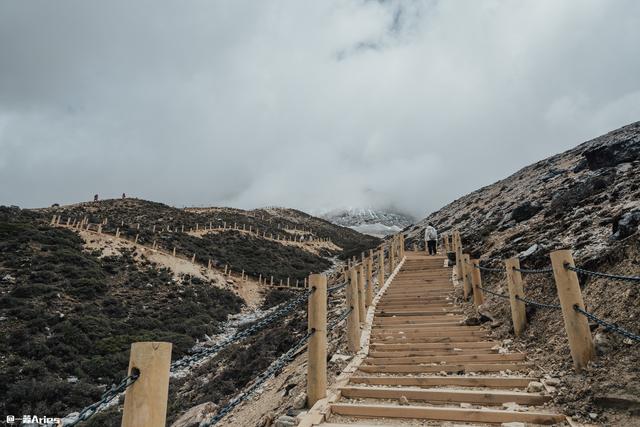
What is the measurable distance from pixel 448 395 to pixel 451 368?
3.62ft

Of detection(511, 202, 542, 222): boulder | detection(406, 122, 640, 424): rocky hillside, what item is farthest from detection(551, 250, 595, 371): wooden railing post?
detection(511, 202, 542, 222): boulder

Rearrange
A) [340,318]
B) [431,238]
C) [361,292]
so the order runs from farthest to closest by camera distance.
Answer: [431,238], [361,292], [340,318]

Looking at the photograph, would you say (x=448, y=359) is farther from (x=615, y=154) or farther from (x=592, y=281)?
(x=615, y=154)

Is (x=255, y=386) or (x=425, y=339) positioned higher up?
(x=425, y=339)

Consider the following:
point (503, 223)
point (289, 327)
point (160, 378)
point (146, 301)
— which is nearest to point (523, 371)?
point (160, 378)

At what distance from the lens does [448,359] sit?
5926mm

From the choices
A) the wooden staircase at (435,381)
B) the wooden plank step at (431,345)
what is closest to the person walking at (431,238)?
the wooden staircase at (435,381)

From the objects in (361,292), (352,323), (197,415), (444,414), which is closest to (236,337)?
(444,414)

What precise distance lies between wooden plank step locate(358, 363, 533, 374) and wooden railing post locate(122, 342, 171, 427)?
399cm

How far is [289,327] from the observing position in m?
14.5

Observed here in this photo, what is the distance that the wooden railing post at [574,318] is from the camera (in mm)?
4258

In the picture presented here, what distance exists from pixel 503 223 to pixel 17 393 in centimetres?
1940

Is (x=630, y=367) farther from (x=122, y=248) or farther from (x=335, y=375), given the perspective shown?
(x=122, y=248)

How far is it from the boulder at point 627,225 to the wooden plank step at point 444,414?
454cm
